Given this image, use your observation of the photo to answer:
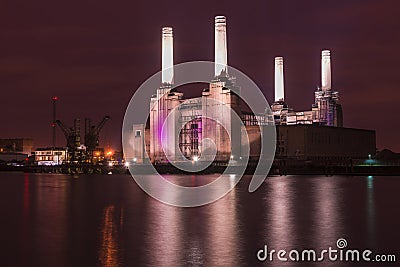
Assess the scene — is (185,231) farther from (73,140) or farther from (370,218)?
(73,140)

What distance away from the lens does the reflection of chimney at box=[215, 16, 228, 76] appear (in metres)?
94.4

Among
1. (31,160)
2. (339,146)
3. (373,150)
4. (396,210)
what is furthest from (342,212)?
(31,160)

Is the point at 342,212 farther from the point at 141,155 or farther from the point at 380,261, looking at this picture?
the point at 141,155

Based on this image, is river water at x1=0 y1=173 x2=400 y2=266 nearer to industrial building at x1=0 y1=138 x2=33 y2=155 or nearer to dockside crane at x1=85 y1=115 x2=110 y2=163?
dockside crane at x1=85 y1=115 x2=110 y2=163

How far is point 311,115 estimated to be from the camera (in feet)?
374

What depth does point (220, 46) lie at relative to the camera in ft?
310

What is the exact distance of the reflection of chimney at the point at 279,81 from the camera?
116 meters

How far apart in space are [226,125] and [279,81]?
2833cm

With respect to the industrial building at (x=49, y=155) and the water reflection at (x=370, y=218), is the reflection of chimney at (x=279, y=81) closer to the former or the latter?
the industrial building at (x=49, y=155)

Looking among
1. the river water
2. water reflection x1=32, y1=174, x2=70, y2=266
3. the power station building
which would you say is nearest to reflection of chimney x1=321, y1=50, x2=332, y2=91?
the power station building

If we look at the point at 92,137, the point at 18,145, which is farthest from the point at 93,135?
the point at 18,145

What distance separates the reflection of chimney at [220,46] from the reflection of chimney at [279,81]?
23112mm

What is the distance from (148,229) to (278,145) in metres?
75.6

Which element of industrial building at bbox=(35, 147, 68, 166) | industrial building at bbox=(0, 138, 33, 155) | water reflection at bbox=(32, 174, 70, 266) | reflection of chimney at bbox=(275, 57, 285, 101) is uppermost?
reflection of chimney at bbox=(275, 57, 285, 101)
